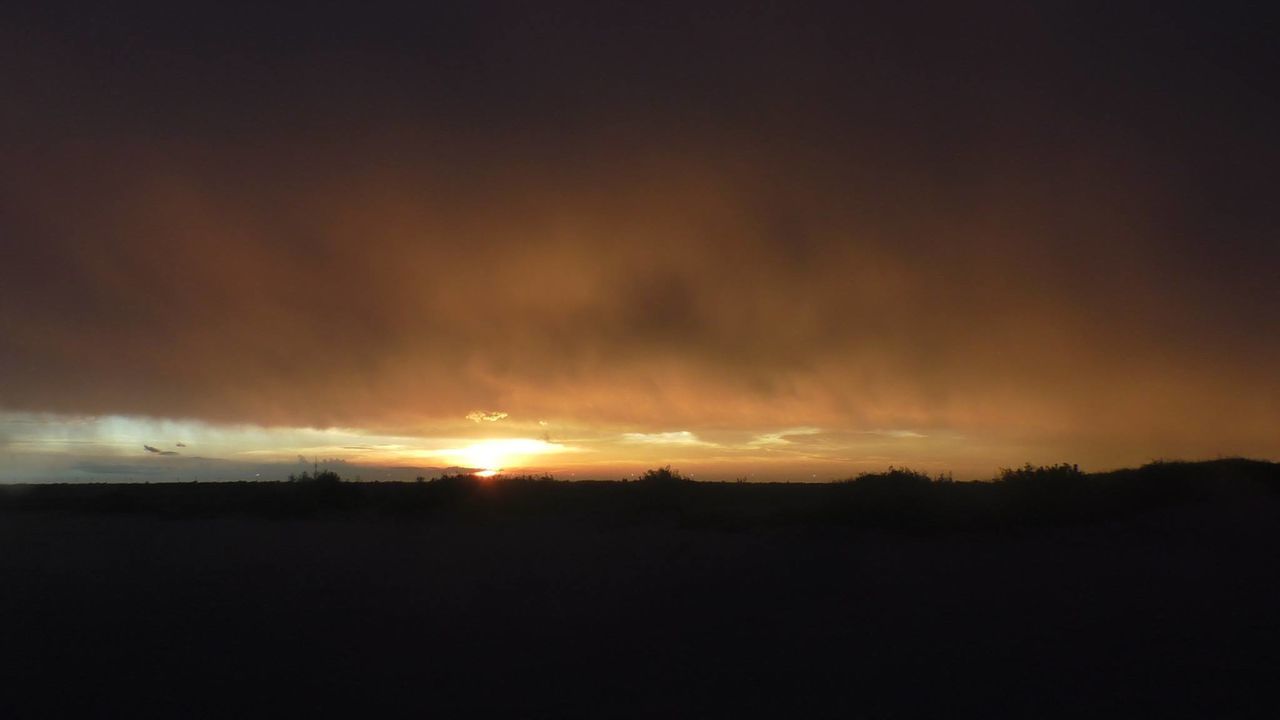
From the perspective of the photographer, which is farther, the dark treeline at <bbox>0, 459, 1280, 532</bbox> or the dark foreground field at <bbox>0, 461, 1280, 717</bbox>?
the dark treeline at <bbox>0, 459, 1280, 532</bbox>

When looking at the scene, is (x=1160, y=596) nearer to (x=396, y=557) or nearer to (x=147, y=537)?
(x=396, y=557)

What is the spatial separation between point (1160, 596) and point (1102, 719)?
5.14 meters

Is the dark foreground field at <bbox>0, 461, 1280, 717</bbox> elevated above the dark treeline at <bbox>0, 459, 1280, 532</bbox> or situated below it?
below

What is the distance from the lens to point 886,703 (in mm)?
9641

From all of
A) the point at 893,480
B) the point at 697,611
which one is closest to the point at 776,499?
the point at 893,480

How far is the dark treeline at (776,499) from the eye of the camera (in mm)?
19719

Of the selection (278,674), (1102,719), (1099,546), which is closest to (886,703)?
(1102,719)

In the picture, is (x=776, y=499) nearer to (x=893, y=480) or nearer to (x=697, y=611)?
(x=893, y=480)

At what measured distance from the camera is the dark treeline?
19719 millimetres

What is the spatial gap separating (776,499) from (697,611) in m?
18.0

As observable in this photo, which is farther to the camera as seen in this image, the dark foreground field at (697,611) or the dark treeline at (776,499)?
the dark treeline at (776,499)

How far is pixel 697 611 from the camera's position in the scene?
1329 centimetres

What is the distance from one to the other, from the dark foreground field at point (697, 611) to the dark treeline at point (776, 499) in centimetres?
13

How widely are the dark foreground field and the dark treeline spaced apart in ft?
0.44
